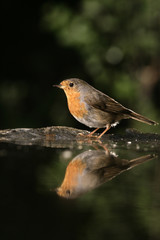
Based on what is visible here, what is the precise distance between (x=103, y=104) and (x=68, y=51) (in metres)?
6.73

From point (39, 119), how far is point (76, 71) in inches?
51.4

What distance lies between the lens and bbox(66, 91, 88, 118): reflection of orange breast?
4091mm

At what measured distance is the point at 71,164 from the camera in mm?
2355

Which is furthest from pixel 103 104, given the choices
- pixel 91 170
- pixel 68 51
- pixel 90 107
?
pixel 68 51

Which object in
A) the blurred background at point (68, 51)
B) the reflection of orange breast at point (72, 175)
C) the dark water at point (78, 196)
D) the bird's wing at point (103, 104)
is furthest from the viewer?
the blurred background at point (68, 51)

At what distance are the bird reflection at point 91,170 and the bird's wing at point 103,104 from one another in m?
1.28

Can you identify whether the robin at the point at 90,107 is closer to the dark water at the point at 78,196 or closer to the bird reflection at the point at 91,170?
the bird reflection at the point at 91,170

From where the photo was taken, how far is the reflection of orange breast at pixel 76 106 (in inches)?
161

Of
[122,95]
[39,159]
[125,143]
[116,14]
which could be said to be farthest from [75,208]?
[116,14]

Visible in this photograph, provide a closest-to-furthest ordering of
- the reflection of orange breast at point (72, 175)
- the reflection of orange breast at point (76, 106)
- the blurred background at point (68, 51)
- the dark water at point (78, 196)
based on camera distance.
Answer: the dark water at point (78, 196), the reflection of orange breast at point (72, 175), the reflection of orange breast at point (76, 106), the blurred background at point (68, 51)

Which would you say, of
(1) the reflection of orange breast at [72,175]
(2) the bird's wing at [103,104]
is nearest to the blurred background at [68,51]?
(2) the bird's wing at [103,104]

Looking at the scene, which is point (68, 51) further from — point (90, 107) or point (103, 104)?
point (90, 107)

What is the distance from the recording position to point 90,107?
4.15 metres

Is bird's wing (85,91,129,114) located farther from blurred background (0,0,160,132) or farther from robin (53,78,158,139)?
blurred background (0,0,160,132)
